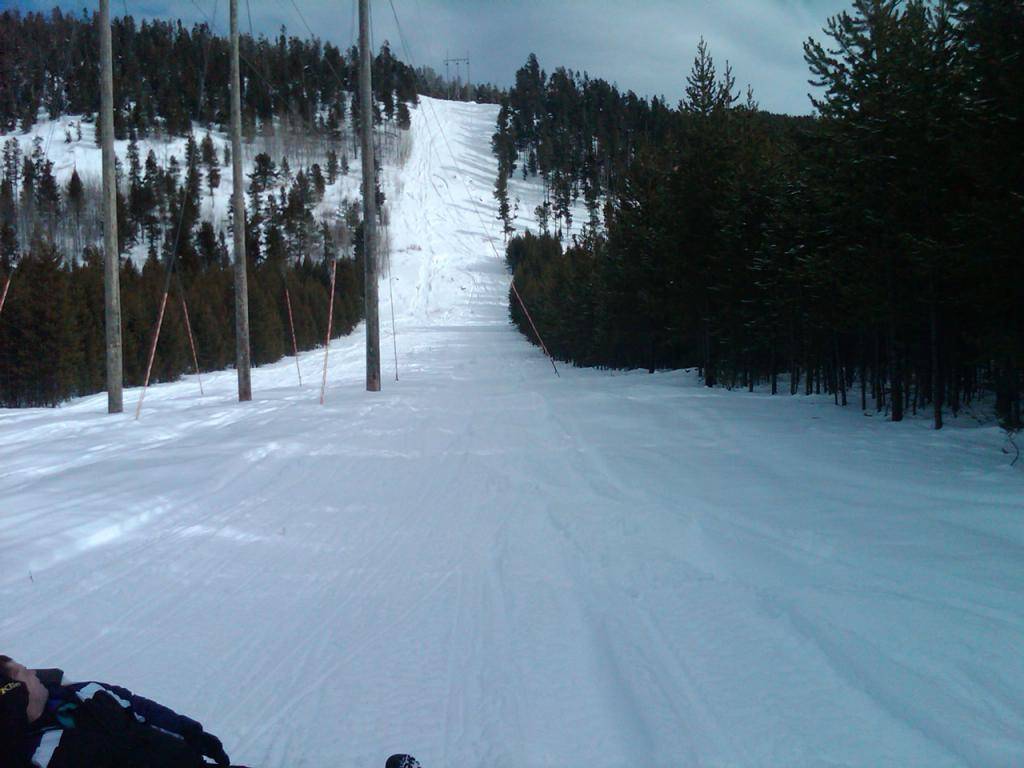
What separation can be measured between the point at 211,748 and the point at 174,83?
484 feet

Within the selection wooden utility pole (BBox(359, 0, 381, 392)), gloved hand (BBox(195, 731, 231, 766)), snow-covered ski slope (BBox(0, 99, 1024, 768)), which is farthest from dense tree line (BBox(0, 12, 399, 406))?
gloved hand (BBox(195, 731, 231, 766))

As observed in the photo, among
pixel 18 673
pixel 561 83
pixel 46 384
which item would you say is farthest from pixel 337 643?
pixel 561 83

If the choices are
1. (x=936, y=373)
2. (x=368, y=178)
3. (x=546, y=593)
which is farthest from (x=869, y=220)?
(x=368, y=178)

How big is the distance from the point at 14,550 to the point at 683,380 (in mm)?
21007

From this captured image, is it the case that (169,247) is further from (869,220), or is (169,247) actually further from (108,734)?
(108,734)

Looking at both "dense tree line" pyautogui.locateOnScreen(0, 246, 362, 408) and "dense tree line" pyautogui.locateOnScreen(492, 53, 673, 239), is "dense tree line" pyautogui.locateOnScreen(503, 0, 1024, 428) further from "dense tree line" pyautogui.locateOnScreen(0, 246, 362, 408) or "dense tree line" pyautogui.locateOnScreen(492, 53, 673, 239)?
"dense tree line" pyautogui.locateOnScreen(492, 53, 673, 239)

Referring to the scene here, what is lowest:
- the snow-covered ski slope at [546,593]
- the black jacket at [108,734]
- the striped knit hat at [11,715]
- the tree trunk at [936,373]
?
the snow-covered ski slope at [546,593]

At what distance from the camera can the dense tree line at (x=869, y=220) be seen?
9.30 meters

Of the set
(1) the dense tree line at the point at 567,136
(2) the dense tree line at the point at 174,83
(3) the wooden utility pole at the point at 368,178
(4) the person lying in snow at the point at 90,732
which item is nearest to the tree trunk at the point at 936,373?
(4) the person lying in snow at the point at 90,732

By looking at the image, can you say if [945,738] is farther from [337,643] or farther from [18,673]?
[18,673]

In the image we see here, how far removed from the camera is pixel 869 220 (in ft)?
39.3

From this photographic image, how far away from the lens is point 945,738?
303 cm

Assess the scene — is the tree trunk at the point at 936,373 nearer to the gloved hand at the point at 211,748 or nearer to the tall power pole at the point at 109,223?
the gloved hand at the point at 211,748

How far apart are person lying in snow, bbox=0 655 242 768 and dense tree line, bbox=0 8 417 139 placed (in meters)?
93.9
